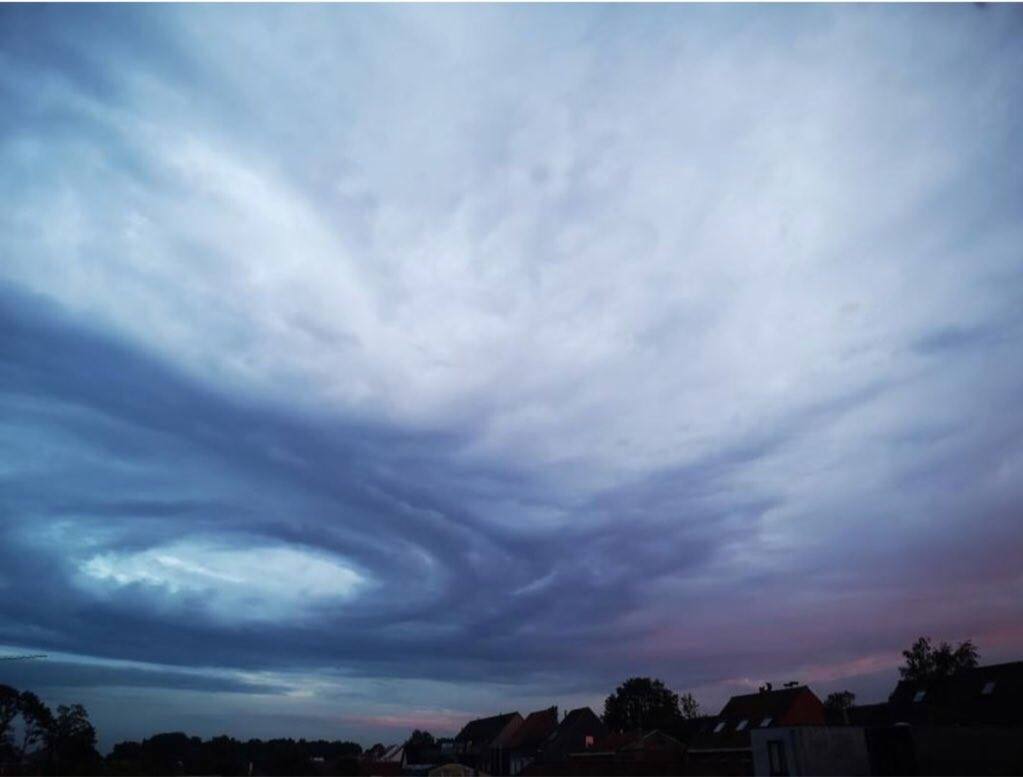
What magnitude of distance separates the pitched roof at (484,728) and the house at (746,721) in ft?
166

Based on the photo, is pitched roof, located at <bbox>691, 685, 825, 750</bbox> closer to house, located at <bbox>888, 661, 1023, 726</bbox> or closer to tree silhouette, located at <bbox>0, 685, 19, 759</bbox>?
house, located at <bbox>888, 661, 1023, 726</bbox>

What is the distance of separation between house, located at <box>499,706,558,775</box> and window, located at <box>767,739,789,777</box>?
58986 millimetres

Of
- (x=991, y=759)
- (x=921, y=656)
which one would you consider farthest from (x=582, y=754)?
(x=921, y=656)

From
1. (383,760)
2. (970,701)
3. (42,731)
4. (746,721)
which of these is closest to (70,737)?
(42,731)

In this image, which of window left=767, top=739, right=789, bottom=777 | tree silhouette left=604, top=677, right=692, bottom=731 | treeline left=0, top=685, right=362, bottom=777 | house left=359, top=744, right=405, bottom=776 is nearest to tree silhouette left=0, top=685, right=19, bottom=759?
treeline left=0, top=685, right=362, bottom=777

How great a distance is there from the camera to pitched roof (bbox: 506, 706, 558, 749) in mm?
103500

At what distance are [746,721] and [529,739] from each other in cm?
4957

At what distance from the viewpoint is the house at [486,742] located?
103688 mm

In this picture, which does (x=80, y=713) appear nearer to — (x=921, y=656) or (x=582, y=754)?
(x=582, y=754)

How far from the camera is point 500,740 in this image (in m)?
108

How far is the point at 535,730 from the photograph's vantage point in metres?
106

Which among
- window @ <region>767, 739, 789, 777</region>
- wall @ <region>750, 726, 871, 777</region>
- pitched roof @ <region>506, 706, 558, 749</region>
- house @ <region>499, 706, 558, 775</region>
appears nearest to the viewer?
wall @ <region>750, 726, 871, 777</region>

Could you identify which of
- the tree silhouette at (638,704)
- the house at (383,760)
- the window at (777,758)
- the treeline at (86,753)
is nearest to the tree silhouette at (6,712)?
the treeline at (86,753)

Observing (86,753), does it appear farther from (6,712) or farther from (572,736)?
(572,736)
